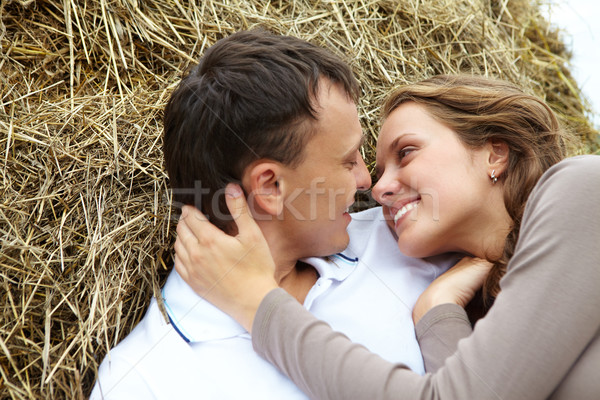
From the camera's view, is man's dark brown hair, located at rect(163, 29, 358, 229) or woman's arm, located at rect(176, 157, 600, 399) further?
man's dark brown hair, located at rect(163, 29, 358, 229)

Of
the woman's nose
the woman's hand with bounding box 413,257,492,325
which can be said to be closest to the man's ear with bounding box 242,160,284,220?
the woman's nose

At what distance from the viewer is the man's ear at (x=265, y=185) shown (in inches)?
70.5

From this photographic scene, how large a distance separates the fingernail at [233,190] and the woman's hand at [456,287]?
705mm

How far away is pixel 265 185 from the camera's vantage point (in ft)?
5.95

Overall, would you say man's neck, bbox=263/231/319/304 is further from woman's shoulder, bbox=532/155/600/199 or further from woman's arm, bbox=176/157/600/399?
woman's shoulder, bbox=532/155/600/199

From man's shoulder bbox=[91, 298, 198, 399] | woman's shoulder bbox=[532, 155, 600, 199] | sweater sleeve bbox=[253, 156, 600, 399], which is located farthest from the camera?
man's shoulder bbox=[91, 298, 198, 399]

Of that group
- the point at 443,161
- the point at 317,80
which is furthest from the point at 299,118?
the point at 443,161

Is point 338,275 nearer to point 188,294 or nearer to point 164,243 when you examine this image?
point 188,294

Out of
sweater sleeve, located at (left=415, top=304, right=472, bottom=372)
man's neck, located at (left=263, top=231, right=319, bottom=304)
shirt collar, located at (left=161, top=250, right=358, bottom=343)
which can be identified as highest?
sweater sleeve, located at (left=415, top=304, right=472, bottom=372)

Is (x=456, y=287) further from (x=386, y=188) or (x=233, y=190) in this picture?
(x=233, y=190)

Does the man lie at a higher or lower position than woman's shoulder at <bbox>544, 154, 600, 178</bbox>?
lower

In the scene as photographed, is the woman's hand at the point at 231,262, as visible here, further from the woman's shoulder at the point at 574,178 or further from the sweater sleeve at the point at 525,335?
the woman's shoulder at the point at 574,178

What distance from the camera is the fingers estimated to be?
5.85ft

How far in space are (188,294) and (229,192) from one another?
36cm
